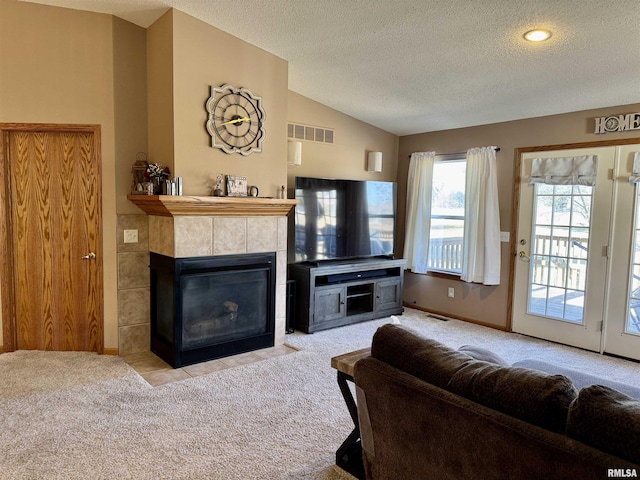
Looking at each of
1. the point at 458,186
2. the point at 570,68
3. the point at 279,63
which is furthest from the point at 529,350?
the point at 279,63

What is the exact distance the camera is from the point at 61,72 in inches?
141

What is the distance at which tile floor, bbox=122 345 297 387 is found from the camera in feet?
11.0

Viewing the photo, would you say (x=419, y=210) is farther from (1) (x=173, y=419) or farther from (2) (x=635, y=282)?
(1) (x=173, y=419)

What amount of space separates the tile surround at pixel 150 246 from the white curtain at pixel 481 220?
7.96 feet

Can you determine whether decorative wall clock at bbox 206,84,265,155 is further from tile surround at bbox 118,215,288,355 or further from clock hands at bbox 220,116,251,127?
tile surround at bbox 118,215,288,355

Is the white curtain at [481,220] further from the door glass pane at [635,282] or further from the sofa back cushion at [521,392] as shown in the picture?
the sofa back cushion at [521,392]

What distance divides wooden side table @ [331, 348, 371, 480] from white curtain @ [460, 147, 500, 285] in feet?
10.1

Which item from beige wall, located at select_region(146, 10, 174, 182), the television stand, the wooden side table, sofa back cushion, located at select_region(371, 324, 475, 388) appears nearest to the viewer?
sofa back cushion, located at select_region(371, 324, 475, 388)

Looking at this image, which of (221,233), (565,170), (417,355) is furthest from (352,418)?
(565,170)

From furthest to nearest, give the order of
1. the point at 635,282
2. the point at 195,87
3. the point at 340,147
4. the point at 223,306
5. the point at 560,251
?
the point at 340,147, the point at 560,251, the point at 635,282, the point at 223,306, the point at 195,87

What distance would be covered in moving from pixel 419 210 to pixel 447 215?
0.36 meters

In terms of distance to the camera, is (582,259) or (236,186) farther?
(582,259)

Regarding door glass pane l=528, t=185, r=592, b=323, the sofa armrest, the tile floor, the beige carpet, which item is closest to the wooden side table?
the beige carpet

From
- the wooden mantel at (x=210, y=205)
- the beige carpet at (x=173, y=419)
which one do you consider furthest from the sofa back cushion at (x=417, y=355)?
the wooden mantel at (x=210, y=205)
